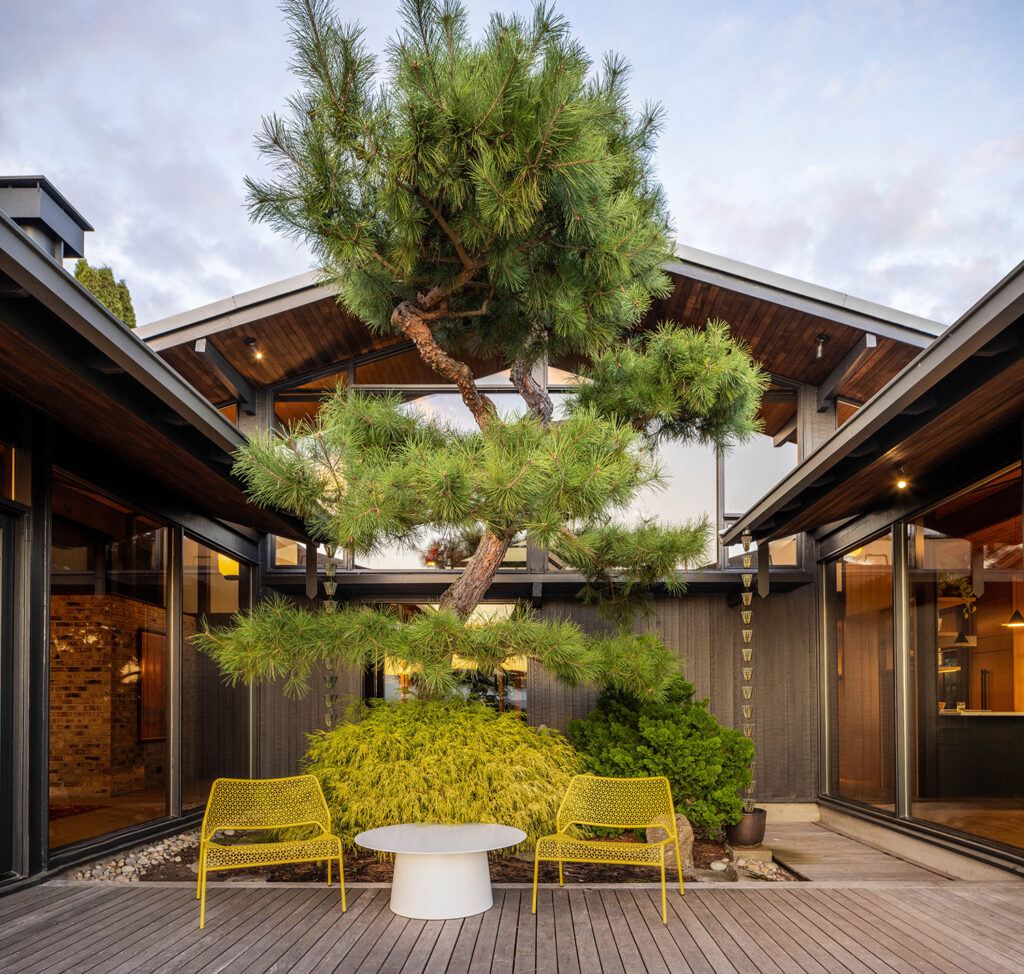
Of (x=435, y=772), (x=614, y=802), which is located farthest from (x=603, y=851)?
(x=435, y=772)

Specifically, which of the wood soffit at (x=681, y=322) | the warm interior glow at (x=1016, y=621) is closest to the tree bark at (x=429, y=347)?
the wood soffit at (x=681, y=322)

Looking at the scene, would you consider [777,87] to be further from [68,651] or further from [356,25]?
[68,651]

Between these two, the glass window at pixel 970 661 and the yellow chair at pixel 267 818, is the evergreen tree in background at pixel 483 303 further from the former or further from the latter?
the glass window at pixel 970 661

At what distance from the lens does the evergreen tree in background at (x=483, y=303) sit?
162 inches

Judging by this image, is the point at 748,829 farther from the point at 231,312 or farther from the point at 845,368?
the point at 231,312

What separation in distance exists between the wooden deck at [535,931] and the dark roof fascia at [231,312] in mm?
4256

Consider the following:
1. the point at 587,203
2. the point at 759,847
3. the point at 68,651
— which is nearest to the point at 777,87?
the point at 587,203

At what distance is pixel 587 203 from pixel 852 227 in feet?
62.0

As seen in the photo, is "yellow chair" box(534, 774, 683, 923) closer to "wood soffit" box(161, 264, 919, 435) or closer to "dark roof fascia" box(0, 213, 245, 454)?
"dark roof fascia" box(0, 213, 245, 454)

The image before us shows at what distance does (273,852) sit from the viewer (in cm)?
404

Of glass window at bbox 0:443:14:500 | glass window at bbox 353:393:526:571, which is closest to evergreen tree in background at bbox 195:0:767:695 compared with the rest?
glass window at bbox 0:443:14:500

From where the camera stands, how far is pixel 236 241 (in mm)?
28344

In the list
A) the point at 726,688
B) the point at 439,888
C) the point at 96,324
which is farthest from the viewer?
the point at 726,688

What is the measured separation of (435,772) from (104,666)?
6.92ft
